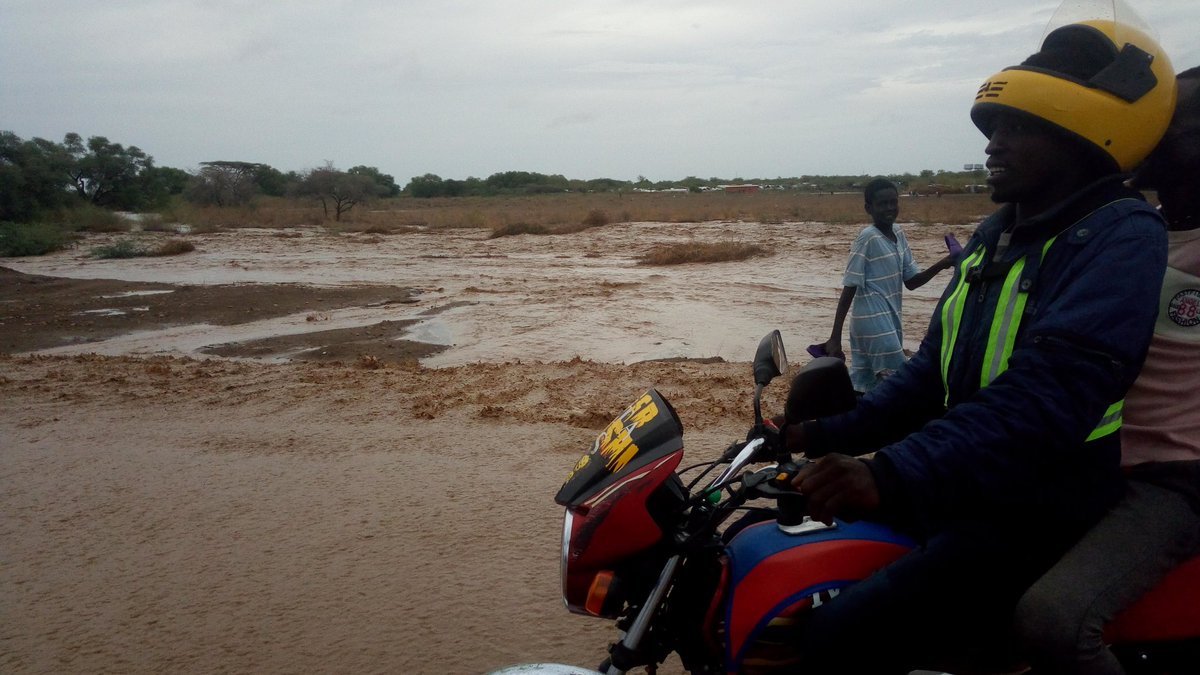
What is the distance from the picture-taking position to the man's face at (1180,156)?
6.64 ft

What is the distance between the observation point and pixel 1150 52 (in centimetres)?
188

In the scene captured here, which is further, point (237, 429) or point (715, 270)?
point (715, 270)

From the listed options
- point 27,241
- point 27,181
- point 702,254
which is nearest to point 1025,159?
point 702,254

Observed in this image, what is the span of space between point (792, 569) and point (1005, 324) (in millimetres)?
730

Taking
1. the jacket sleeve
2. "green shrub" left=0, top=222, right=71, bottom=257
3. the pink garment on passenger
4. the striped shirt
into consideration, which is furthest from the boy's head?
"green shrub" left=0, top=222, right=71, bottom=257

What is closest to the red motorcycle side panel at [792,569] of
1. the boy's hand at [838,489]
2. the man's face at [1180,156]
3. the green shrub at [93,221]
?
the boy's hand at [838,489]

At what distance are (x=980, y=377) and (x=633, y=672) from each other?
6.20ft

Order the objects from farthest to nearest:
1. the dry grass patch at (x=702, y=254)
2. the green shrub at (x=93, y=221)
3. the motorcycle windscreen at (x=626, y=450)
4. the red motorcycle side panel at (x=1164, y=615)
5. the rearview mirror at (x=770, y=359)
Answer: the green shrub at (x=93, y=221)
the dry grass patch at (x=702, y=254)
the rearview mirror at (x=770, y=359)
the motorcycle windscreen at (x=626, y=450)
the red motorcycle side panel at (x=1164, y=615)

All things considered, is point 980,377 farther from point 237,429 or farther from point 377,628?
point 237,429

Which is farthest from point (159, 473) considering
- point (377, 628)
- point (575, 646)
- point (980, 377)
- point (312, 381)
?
point (980, 377)

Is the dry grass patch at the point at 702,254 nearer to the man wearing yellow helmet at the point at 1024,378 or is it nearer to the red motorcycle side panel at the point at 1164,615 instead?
the man wearing yellow helmet at the point at 1024,378

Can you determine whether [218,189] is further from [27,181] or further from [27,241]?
[27,241]

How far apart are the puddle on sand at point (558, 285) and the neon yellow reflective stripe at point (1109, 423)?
7592mm

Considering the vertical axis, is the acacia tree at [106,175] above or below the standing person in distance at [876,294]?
above
